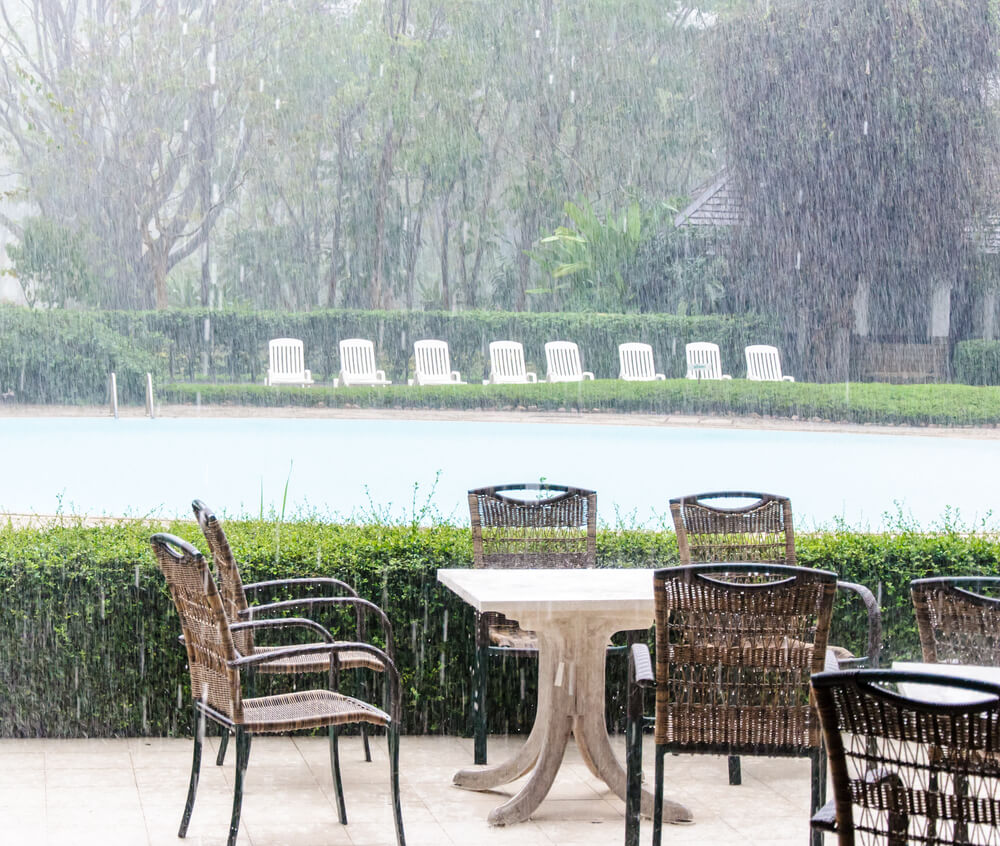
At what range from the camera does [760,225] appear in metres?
22.5

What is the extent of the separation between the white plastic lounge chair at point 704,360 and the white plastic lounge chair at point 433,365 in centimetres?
367

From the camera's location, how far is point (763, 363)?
2153 cm

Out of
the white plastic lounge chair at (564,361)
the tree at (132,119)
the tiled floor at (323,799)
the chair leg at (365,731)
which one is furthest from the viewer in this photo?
the tree at (132,119)

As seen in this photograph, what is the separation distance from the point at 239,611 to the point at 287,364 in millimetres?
17761

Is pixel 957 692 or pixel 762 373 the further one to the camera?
pixel 762 373

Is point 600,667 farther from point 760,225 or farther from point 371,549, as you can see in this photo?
point 760,225

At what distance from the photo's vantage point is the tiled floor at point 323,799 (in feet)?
11.1

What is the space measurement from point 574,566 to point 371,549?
26.7 inches

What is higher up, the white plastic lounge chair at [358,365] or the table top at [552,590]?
the white plastic lounge chair at [358,365]

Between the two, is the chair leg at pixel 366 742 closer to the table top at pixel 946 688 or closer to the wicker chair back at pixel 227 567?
the wicker chair back at pixel 227 567

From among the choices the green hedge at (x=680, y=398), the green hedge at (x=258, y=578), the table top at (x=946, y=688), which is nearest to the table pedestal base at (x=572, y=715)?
the green hedge at (x=258, y=578)

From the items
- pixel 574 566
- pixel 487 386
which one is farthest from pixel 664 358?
pixel 574 566

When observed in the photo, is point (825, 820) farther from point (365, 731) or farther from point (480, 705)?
point (365, 731)

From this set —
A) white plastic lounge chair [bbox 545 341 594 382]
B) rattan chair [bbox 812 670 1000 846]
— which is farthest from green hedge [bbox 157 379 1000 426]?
rattan chair [bbox 812 670 1000 846]
